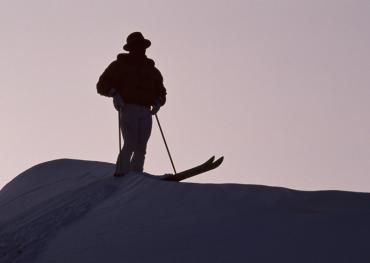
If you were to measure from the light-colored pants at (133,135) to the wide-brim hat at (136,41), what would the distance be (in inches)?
30.5

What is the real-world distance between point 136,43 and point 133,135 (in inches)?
45.8

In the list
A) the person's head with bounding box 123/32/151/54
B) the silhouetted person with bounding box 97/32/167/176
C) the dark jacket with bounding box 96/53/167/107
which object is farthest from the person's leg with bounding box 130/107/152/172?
the person's head with bounding box 123/32/151/54

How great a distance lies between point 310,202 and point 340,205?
314 mm

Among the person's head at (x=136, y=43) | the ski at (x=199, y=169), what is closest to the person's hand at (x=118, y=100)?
the person's head at (x=136, y=43)

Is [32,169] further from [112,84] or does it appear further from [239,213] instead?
[239,213]

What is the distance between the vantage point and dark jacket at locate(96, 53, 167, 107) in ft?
32.5

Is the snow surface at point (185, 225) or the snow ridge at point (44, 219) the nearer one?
the snow surface at point (185, 225)

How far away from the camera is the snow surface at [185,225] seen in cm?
649

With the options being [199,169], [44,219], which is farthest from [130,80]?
[44,219]

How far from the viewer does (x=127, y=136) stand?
32.3 ft

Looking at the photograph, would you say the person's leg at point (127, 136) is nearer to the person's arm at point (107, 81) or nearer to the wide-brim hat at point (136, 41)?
the person's arm at point (107, 81)

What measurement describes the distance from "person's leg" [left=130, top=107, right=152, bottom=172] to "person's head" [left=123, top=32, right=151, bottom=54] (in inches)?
29.7

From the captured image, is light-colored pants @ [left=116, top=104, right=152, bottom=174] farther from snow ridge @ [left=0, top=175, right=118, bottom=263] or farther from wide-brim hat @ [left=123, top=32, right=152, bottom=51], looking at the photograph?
wide-brim hat @ [left=123, top=32, right=152, bottom=51]

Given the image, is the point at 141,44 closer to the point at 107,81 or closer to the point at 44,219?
the point at 107,81
